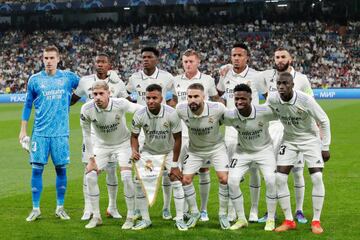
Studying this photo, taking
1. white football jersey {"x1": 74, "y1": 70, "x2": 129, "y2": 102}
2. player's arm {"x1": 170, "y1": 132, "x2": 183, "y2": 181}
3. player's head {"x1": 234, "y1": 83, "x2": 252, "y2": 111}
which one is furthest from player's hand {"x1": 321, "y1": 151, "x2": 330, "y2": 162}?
white football jersey {"x1": 74, "y1": 70, "x2": 129, "y2": 102}

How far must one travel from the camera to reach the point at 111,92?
414 inches

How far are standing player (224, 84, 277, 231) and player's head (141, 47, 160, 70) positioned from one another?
1.79 metres

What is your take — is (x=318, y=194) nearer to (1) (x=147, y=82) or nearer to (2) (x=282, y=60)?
(2) (x=282, y=60)

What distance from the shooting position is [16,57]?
53.2m

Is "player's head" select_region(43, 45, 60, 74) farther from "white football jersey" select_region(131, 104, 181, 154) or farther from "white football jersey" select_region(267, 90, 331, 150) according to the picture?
"white football jersey" select_region(267, 90, 331, 150)

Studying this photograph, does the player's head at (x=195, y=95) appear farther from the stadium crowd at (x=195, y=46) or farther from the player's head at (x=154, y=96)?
the stadium crowd at (x=195, y=46)

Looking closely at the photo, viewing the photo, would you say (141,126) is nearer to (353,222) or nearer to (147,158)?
(147,158)

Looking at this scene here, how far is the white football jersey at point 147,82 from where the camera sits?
1058 centimetres

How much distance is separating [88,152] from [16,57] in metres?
45.4

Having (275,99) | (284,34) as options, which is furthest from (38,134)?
(284,34)

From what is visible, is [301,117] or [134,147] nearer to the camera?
[301,117]

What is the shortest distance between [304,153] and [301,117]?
1.67 feet

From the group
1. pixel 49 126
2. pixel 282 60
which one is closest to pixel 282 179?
pixel 282 60

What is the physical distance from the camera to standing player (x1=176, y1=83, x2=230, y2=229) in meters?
9.18
